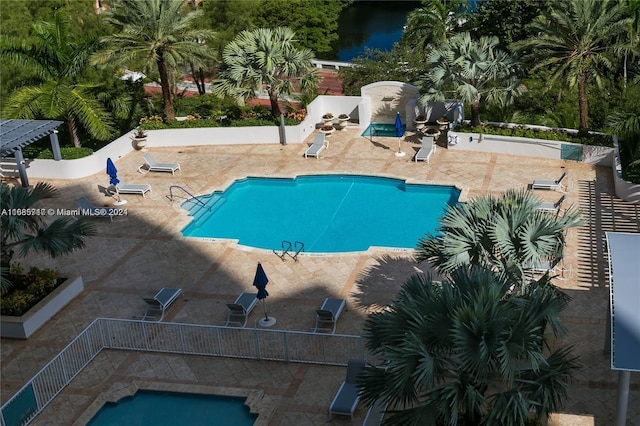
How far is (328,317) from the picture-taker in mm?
18641

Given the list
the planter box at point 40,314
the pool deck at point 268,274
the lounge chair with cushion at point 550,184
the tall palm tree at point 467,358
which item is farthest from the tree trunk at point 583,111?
the planter box at point 40,314

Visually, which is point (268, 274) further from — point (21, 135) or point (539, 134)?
point (539, 134)

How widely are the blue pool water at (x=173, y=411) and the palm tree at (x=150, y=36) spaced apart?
1729 centimetres

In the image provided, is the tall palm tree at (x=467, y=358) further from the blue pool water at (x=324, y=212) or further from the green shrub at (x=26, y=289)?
the blue pool water at (x=324, y=212)

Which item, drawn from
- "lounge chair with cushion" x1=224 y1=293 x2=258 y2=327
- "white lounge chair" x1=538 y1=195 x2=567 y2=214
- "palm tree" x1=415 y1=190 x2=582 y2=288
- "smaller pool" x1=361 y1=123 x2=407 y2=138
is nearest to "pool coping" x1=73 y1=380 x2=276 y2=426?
"lounge chair with cushion" x1=224 y1=293 x2=258 y2=327

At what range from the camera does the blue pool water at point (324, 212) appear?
24.9 meters

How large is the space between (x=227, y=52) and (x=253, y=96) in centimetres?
211

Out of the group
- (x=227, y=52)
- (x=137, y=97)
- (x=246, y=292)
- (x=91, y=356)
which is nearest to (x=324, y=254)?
(x=246, y=292)

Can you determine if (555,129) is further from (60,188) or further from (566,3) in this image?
(60,188)

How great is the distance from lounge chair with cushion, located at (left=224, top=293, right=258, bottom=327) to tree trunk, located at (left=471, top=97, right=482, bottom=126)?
46.4 feet

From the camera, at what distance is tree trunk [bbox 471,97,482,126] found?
2963 centimetres

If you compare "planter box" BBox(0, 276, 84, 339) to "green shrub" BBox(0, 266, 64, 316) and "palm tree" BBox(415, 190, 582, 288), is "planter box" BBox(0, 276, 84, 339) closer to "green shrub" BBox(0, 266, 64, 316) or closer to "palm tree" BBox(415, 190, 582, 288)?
"green shrub" BBox(0, 266, 64, 316)

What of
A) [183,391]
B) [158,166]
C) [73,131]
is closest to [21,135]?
[73,131]

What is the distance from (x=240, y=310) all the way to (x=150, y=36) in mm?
16035
